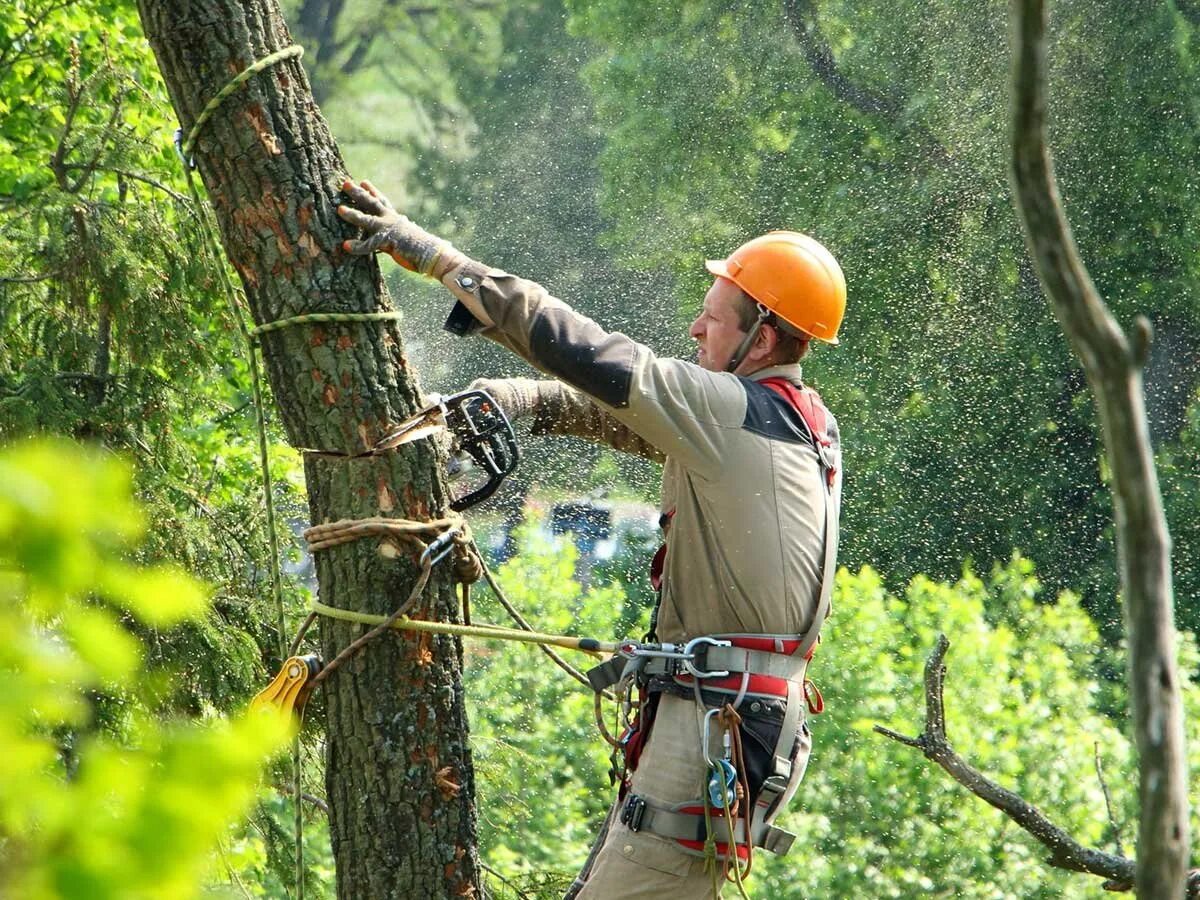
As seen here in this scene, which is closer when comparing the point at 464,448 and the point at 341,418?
the point at 341,418

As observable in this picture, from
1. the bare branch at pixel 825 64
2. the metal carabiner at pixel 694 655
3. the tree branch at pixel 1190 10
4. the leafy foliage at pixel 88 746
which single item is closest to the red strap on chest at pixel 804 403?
the metal carabiner at pixel 694 655

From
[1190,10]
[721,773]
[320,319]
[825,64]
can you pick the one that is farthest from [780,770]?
[825,64]

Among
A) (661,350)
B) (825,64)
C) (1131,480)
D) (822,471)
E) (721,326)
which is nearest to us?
(1131,480)

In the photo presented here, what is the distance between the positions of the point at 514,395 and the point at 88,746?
101 inches

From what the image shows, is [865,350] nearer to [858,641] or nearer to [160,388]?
[858,641]

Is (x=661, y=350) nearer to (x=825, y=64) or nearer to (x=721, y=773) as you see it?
(x=825, y=64)

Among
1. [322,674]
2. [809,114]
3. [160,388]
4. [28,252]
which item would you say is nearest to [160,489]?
[160,388]

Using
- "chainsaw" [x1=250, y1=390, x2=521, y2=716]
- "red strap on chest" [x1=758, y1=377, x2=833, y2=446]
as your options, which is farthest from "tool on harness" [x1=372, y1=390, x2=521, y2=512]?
"red strap on chest" [x1=758, y1=377, x2=833, y2=446]

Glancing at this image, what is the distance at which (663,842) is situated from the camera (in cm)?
288

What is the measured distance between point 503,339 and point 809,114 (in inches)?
470

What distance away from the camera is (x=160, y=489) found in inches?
189

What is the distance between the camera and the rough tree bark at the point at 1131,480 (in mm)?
1228

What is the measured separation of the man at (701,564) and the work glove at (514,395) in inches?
13.5

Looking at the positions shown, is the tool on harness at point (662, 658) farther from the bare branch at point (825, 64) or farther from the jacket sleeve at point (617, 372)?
the bare branch at point (825, 64)
